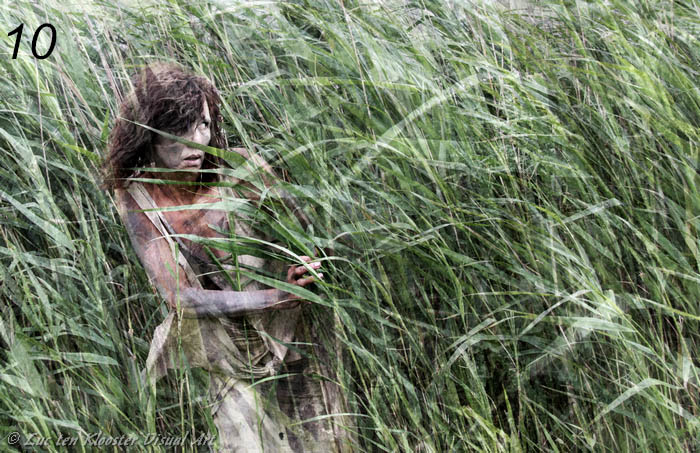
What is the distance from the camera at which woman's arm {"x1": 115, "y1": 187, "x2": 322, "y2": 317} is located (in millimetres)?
1479

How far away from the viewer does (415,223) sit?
1754 millimetres

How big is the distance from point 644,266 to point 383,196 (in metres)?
0.68

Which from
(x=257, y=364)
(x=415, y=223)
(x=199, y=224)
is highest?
(x=199, y=224)

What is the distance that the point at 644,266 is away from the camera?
1742 mm

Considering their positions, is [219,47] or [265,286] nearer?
[265,286]

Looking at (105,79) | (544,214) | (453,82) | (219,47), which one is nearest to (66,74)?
(105,79)

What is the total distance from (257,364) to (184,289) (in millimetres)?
245

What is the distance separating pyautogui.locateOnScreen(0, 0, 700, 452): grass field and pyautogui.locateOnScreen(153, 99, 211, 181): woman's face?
0.46 feet

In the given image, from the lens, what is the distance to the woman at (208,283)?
4.90 feet

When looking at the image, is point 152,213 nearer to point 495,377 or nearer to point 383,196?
point 383,196

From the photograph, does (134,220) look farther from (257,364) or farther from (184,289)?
(257,364)

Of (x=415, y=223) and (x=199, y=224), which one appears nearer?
(x=199, y=224)

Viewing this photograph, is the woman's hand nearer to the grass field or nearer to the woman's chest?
the grass field
